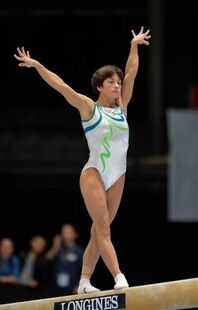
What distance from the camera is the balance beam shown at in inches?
257

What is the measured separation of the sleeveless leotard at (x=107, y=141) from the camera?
6.86m

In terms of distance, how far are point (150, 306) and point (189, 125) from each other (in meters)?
6.79

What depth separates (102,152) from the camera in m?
6.89

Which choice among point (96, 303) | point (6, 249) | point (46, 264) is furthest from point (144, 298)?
point (46, 264)

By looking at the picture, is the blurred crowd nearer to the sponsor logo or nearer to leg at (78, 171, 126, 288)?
leg at (78, 171, 126, 288)

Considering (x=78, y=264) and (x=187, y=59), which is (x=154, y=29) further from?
(x=78, y=264)

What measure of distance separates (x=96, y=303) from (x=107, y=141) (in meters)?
1.13

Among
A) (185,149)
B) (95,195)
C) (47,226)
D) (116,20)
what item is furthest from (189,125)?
(95,195)

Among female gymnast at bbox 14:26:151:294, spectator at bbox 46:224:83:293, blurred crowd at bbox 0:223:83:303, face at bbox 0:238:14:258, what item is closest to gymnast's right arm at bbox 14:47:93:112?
female gymnast at bbox 14:26:151:294

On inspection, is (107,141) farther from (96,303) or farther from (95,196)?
(96,303)

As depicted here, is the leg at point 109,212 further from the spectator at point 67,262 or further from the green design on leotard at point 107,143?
the spectator at point 67,262

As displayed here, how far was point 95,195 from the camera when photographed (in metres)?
6.83

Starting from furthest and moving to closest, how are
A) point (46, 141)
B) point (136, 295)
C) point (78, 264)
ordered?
point (46, 141) → point (78, 264) → point (136, 295)

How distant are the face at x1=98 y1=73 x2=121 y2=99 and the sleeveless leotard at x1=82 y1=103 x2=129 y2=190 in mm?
120
